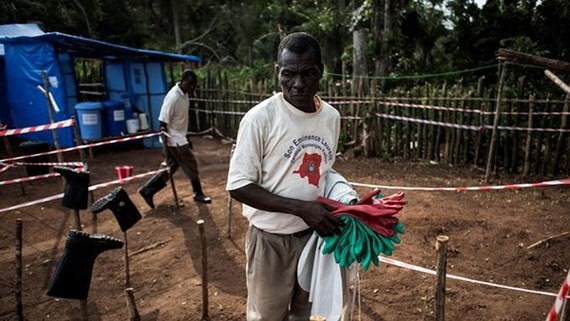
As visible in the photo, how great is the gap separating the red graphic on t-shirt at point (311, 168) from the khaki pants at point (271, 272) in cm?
31

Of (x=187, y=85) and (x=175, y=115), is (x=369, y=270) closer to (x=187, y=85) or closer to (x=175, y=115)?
(x=175, y=115)

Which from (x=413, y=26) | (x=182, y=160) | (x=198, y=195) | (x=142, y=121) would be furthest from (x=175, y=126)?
(x=413, y=26)

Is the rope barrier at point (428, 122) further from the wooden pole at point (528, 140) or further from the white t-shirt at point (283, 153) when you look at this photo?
the white t-shirt at point (283, 153)

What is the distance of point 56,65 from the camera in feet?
29.1

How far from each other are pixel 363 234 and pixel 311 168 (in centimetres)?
40

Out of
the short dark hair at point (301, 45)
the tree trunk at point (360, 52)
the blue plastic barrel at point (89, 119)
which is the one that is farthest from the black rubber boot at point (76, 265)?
the tree trunk at point (360, 52)

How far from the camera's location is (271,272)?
2039 mm

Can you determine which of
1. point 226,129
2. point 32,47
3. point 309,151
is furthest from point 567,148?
point 32,47

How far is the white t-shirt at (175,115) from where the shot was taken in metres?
5.45

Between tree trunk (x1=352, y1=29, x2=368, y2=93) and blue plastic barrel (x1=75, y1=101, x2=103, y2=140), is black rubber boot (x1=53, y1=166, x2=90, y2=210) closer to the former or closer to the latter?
blue plastic barrel (x1=75, y1=101, x2=103, y2=140)

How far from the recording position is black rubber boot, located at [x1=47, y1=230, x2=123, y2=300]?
254cm

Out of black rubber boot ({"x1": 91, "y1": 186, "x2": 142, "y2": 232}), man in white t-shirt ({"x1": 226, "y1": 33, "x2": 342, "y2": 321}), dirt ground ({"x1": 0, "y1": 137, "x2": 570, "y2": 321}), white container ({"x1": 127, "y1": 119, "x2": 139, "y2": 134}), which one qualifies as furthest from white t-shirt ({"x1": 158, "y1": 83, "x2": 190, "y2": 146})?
white container ({"x1": 127, "y1": 119, "x2": 139, "y2": 134})

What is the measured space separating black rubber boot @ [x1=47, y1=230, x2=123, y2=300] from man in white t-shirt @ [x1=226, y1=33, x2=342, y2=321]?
3.73 ft

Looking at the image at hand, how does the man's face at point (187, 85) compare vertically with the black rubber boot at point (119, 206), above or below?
above
